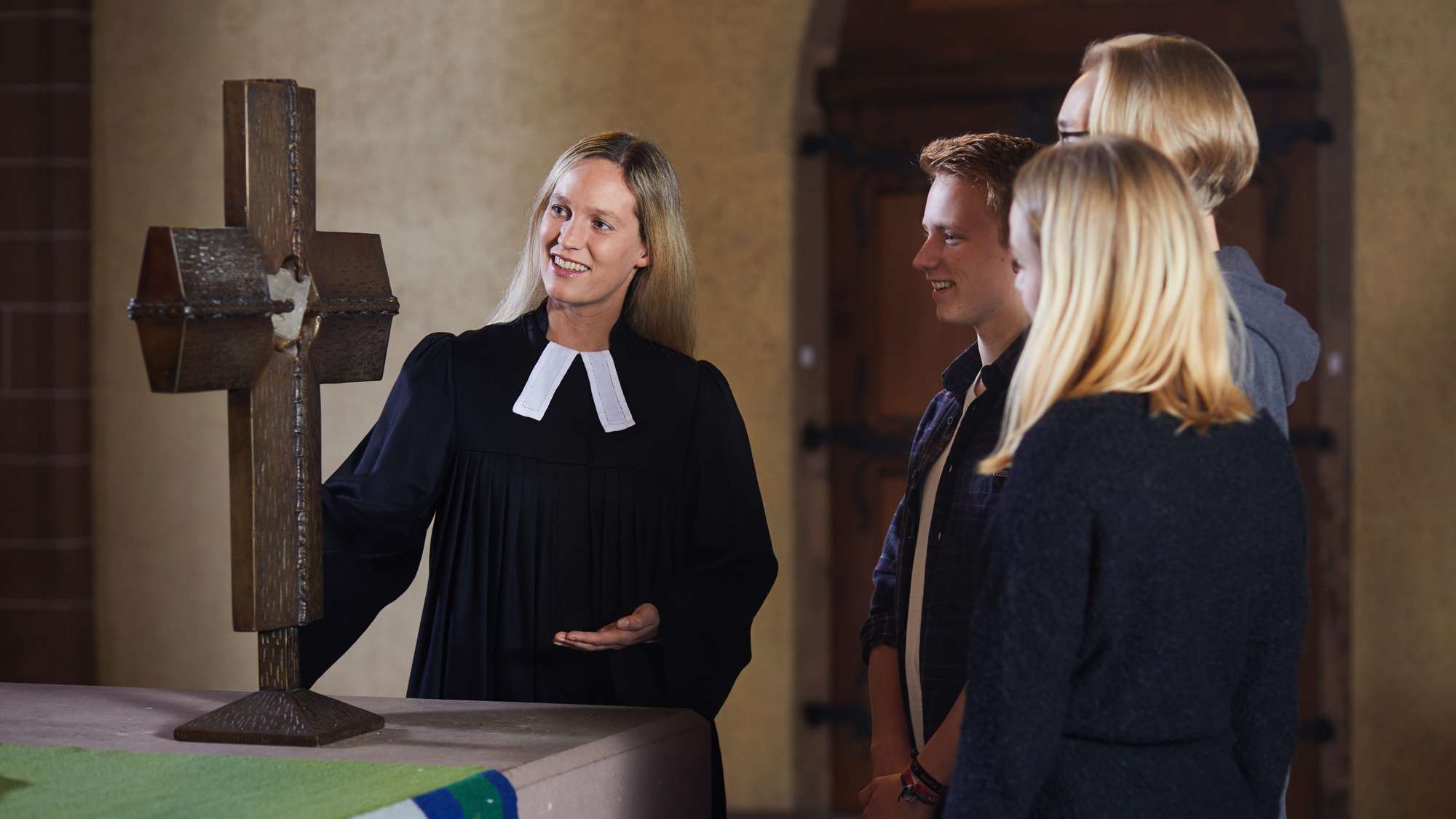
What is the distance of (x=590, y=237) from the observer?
7.39 feet

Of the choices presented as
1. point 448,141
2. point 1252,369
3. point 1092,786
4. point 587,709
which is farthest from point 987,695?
point 448,141

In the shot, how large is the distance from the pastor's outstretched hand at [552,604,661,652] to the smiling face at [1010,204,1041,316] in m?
0.82

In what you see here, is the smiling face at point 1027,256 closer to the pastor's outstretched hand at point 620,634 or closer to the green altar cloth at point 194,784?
the green altar cloth at point 194,784

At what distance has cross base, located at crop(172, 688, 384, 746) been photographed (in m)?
1.59

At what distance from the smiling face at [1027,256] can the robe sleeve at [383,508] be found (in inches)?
40.2

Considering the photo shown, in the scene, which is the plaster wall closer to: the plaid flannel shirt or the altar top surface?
the plaid flannel shirt

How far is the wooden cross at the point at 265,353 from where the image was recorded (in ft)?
5.02

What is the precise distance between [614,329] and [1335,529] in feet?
9.63

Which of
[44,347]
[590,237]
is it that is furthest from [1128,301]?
[44,347]

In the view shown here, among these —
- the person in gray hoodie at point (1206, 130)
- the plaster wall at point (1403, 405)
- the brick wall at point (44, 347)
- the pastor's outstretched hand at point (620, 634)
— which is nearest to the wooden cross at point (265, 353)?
the pastor's outstretched hand at point (620, 634)

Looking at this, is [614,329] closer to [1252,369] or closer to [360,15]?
[1252,369]

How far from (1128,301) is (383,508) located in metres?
1.14

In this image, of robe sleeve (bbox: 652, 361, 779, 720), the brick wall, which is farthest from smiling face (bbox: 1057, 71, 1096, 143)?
the brick wall

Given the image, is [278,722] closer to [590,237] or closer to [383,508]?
[383,508]
